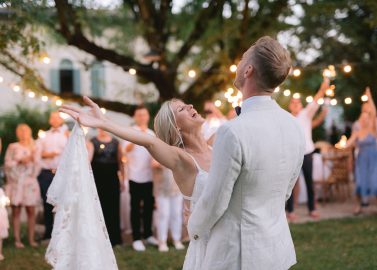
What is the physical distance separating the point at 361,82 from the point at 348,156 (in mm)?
5500

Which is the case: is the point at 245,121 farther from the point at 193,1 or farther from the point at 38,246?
the point at 193,1

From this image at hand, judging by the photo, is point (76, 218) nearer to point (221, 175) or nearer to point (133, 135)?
point (133, 135)

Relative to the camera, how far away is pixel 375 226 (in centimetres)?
858

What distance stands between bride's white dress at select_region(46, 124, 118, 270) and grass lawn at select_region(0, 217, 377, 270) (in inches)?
81.5

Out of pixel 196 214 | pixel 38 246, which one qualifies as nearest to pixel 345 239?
pixel 38 246

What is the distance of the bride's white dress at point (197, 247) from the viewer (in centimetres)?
263

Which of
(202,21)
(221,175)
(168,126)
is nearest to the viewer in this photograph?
(221,175)

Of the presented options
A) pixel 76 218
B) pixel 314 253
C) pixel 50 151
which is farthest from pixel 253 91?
pixel 50 151

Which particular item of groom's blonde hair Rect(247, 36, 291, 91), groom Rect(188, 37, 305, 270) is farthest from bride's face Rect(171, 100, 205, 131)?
groom's blonde hair Rect(247, 36, 291, 91)

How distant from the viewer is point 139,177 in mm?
7867

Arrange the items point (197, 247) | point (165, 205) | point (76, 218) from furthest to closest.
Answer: point (165, 205)
point (76, 218)
point (197, 247)

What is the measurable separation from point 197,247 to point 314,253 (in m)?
4.59

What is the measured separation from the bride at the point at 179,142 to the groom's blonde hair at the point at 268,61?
23.9 inches

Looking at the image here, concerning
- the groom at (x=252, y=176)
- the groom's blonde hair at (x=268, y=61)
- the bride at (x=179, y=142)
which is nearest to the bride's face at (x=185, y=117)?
the bride at (x=179, y=142)
